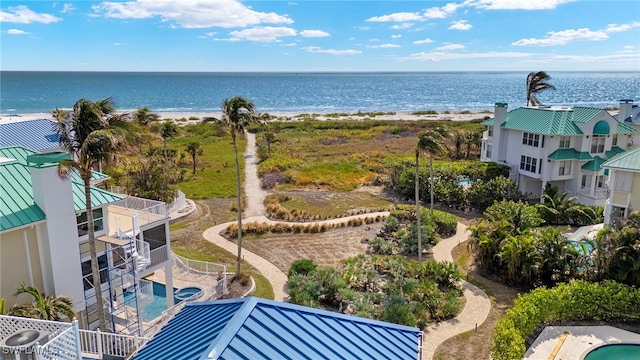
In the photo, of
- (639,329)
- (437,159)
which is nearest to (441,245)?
(639,329)

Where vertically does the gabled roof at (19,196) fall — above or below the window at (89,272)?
above

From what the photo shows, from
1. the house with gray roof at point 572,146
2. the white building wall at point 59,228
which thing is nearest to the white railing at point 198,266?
the white building wall at point 59,228

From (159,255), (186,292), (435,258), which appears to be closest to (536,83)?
(435,258)

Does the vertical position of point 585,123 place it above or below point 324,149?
above

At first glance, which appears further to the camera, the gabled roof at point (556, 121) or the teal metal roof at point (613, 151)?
the teal metal roof at point (613, 151)

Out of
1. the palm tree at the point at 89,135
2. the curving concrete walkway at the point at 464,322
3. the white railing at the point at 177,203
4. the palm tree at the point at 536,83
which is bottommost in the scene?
the curving concrete walkway at the point at 464,322

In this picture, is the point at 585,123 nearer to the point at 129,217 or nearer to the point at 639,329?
the point at 639,329

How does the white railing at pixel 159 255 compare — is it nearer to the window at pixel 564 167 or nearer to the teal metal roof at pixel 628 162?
the teal metal roof at pixel 628 162
